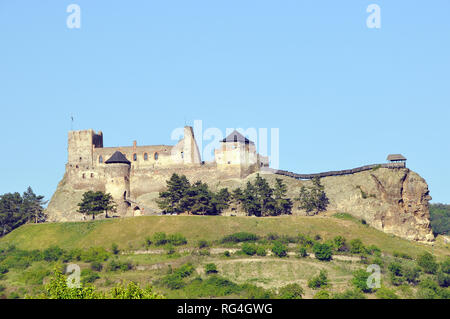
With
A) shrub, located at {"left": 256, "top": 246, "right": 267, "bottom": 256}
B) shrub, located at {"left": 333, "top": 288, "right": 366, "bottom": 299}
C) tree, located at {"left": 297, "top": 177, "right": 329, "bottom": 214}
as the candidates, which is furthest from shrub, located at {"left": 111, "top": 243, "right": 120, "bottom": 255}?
shrub, located at {"left": 333, "top": 288, "right": 366, "bottom": 299}

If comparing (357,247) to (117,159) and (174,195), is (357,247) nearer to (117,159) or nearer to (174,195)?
(174,195)

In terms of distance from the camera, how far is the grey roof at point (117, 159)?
114 m

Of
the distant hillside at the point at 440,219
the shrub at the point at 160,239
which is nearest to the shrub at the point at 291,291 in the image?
the shrub at the point at 160,239

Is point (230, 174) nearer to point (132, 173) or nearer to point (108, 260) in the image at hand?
point (132, 173)

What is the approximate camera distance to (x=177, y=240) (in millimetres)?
97250

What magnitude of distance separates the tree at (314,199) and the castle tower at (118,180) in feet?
74.7

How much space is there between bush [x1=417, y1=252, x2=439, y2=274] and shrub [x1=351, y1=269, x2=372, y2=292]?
744cm

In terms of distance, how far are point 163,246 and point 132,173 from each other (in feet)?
69.9

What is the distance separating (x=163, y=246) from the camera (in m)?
96.6

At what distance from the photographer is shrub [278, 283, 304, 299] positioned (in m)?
81.8

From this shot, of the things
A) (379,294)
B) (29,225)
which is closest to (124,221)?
(29,225)

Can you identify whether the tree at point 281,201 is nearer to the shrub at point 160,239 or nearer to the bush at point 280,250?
the bush at point 280,250

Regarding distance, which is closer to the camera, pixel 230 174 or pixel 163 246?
pixel 163 246

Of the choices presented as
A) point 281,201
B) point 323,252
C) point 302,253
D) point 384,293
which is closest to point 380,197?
point 281,201
